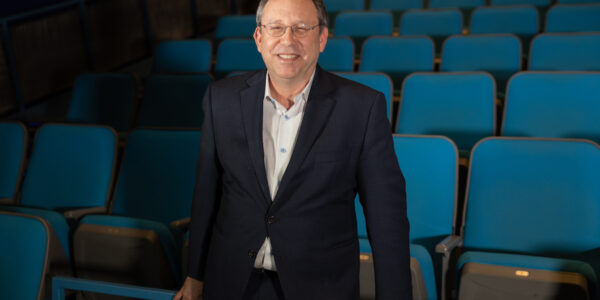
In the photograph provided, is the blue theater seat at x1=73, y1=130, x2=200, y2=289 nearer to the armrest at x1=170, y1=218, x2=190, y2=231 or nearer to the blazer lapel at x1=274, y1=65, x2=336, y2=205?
the armrest at x1=170, y1=218, x2=190, y2=231

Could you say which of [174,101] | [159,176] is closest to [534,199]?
[159,176]

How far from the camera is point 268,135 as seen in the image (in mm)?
427

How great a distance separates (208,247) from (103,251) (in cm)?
→ 27

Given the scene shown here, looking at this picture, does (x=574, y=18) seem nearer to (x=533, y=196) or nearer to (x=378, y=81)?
(x=378, y=81)

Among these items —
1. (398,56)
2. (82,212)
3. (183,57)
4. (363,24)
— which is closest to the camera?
(82,212)

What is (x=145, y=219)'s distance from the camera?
2.51 feet

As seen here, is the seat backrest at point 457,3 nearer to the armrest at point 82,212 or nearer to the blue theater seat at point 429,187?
the blue theater seat at point 429,187

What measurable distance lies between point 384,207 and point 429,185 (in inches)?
12.6

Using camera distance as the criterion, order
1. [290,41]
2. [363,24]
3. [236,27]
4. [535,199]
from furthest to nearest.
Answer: [236,27] < [363,24] < [535,199] < [290,41]

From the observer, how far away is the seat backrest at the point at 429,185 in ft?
2.29

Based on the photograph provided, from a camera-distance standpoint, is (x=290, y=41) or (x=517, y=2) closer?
(x=290, y=41)

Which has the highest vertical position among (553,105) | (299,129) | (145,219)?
(299,129)

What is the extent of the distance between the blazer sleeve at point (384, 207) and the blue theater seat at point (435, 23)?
1184 millimetres

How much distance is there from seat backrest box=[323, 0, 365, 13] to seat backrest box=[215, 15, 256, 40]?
0.37 metres
